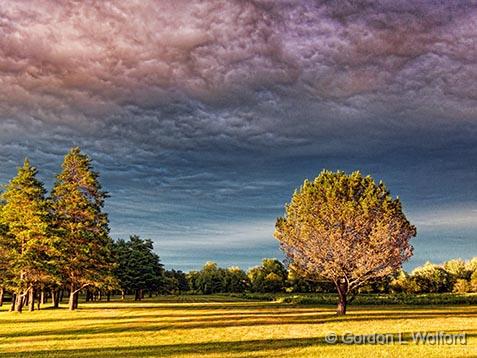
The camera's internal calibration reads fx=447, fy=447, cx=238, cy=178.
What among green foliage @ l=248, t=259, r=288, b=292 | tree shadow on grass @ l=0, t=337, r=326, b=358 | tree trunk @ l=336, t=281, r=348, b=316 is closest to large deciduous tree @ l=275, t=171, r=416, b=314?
tree trunk @ l=336, t=281, r=348, b=316

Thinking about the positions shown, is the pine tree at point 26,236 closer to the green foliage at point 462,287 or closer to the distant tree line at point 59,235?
the distant tree line at point 59,235

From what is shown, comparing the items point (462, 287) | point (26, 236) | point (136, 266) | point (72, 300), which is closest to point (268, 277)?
point (462, 287)

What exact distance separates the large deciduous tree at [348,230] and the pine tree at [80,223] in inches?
938

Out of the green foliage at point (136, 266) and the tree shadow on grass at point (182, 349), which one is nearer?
the tree shadow on grass at point (182, 349)

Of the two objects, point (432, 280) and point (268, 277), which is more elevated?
point (268, 277)

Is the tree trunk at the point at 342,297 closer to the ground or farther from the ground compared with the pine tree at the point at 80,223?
closer to the ground

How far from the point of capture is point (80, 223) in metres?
53.2

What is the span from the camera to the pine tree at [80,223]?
176 ft

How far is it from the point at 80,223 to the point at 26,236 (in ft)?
20.6

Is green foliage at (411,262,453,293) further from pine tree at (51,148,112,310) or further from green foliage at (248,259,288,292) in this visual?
pine tree at (51,148,112,310)

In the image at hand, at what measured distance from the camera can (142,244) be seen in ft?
319

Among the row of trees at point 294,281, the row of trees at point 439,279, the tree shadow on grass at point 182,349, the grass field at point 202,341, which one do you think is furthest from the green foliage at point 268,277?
the tree shadow on grass at point 182,349

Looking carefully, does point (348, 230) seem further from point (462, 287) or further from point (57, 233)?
point (462, 287)

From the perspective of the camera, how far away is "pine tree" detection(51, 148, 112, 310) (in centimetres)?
5350
